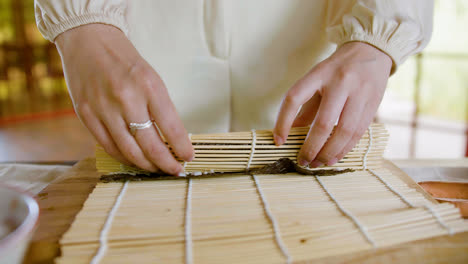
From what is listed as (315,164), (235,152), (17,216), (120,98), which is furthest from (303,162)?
(17,216)

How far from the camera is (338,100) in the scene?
1.96ft

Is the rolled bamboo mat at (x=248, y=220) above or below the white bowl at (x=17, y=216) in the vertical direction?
below

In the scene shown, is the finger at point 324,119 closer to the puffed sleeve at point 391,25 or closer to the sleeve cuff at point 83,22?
the puffed sleeve at point 391,25

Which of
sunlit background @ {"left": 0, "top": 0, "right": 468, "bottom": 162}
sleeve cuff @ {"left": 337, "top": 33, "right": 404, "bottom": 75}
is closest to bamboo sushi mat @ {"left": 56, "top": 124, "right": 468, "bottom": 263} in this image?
sleeve cuff @ {"left": 337, "top": 33, "right": 404, "bottom": 75}

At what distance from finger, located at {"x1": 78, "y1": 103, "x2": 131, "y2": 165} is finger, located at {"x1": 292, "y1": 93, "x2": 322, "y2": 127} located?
35 cm

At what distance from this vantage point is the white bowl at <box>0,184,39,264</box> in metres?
0.37

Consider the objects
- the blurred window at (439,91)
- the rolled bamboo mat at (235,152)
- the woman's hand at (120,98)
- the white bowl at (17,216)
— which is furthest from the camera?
the blurred window at (439,91)

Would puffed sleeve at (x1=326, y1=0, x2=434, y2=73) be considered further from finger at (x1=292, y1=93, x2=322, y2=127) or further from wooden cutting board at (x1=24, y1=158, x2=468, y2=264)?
wooden cutting board at (x1=24, y1=158, x2=468, y2=264)

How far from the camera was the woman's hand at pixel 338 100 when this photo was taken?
0.60 metres

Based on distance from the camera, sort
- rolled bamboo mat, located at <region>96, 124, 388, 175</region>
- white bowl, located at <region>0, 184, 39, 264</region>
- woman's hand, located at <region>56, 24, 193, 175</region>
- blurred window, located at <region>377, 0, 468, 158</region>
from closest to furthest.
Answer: white bowl, located at <region>0, 184, 39, 264</region> → woman's hand, located at <region>56, 24, 193, 175</region> → rolled bamboo mat, located at <region>96, 124, 388, 175</region> → blurred window, located at <region>377, 0, 468, 158</region>

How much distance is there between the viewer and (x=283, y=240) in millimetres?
452

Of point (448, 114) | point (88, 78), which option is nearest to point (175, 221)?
point (88, 78)

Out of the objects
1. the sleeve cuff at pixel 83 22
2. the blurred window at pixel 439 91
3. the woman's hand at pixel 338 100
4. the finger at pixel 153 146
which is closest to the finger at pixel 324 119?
the woman's hand at pixel 338 100

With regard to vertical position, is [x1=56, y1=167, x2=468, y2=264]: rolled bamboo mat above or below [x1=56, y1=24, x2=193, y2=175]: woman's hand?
below
